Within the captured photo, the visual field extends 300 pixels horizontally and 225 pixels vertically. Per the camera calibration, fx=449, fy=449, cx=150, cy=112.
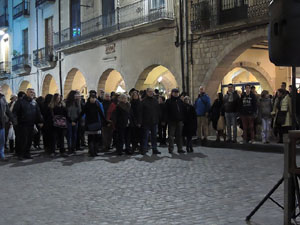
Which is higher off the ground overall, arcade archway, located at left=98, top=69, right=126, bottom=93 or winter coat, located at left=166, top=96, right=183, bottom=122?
arcade archway, located at left=98, top=69, right=126, bottom=93

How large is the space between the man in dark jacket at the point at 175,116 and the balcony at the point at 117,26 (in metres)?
6.10

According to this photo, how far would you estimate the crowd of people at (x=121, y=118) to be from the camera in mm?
11305

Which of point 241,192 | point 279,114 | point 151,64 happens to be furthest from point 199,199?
point 151,64

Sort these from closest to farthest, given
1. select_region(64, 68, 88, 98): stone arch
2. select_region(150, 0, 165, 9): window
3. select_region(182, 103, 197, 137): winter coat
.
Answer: select_region(182, 103, 197, 137): winter coat, select_region(150, 0, 165, 9): window, select_region(64, 68, 88, 98): stone arch

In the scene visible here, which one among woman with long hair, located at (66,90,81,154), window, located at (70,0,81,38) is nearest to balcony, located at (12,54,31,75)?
window, located at (70,0,81,38)

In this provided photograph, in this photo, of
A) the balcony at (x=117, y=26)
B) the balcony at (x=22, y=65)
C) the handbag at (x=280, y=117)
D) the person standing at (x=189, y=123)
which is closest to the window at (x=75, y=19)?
the balcony at (x=117, y=26)

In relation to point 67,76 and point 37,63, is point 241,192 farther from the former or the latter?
point 37,63

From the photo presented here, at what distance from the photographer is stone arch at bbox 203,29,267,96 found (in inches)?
572

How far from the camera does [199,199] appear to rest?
6.27 meters

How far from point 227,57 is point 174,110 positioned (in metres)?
4.82

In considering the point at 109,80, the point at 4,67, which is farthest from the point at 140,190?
the point at 4,67

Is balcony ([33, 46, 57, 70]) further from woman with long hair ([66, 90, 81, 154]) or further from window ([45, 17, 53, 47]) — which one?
woman with long hair ([66, 90, 81, 154])

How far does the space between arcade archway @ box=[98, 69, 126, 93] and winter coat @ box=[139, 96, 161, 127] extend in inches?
401

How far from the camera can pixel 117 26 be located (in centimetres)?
1978
